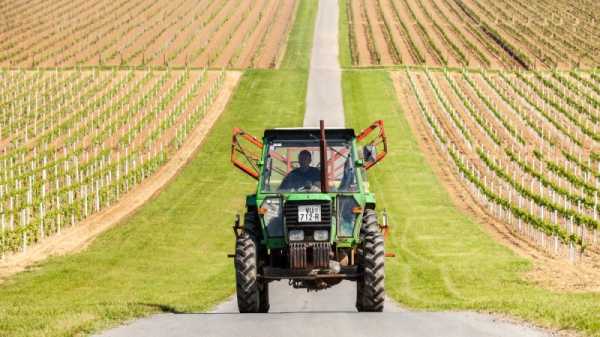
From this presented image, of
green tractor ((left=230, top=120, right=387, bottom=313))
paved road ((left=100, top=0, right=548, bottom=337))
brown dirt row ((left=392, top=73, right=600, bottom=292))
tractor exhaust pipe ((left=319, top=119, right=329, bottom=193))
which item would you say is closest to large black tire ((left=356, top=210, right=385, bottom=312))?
green tractor ((left=230, top=120, right=387, bottom=313))

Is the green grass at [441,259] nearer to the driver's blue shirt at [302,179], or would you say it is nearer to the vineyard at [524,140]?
the vineyard at [524,140]

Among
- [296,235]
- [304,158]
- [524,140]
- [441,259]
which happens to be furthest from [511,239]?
[524,140]

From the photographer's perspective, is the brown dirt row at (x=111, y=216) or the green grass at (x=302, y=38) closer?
the brown dirt row at (x=111, y=216)

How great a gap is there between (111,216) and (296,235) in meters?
30.1

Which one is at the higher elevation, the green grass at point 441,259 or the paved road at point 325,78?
the paved road at point 325,78

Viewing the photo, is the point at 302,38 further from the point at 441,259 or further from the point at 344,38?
the point at 441,259

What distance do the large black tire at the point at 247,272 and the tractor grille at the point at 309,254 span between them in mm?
709

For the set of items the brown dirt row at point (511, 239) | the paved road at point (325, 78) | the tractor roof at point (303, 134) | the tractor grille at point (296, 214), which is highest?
the paved road at point (325, 78)

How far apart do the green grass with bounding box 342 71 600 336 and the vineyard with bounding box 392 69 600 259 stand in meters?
2.00

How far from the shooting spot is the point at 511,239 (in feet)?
143

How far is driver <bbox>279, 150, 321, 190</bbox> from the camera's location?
20.9m

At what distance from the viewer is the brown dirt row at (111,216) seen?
3772cm

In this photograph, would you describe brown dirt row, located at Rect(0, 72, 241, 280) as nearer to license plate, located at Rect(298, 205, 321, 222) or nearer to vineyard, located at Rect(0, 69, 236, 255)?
vineyard, located at Rect(0, 69, 236, 255)

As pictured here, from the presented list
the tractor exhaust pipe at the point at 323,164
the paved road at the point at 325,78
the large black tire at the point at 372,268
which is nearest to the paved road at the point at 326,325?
the large black tire at the point at 372,268
